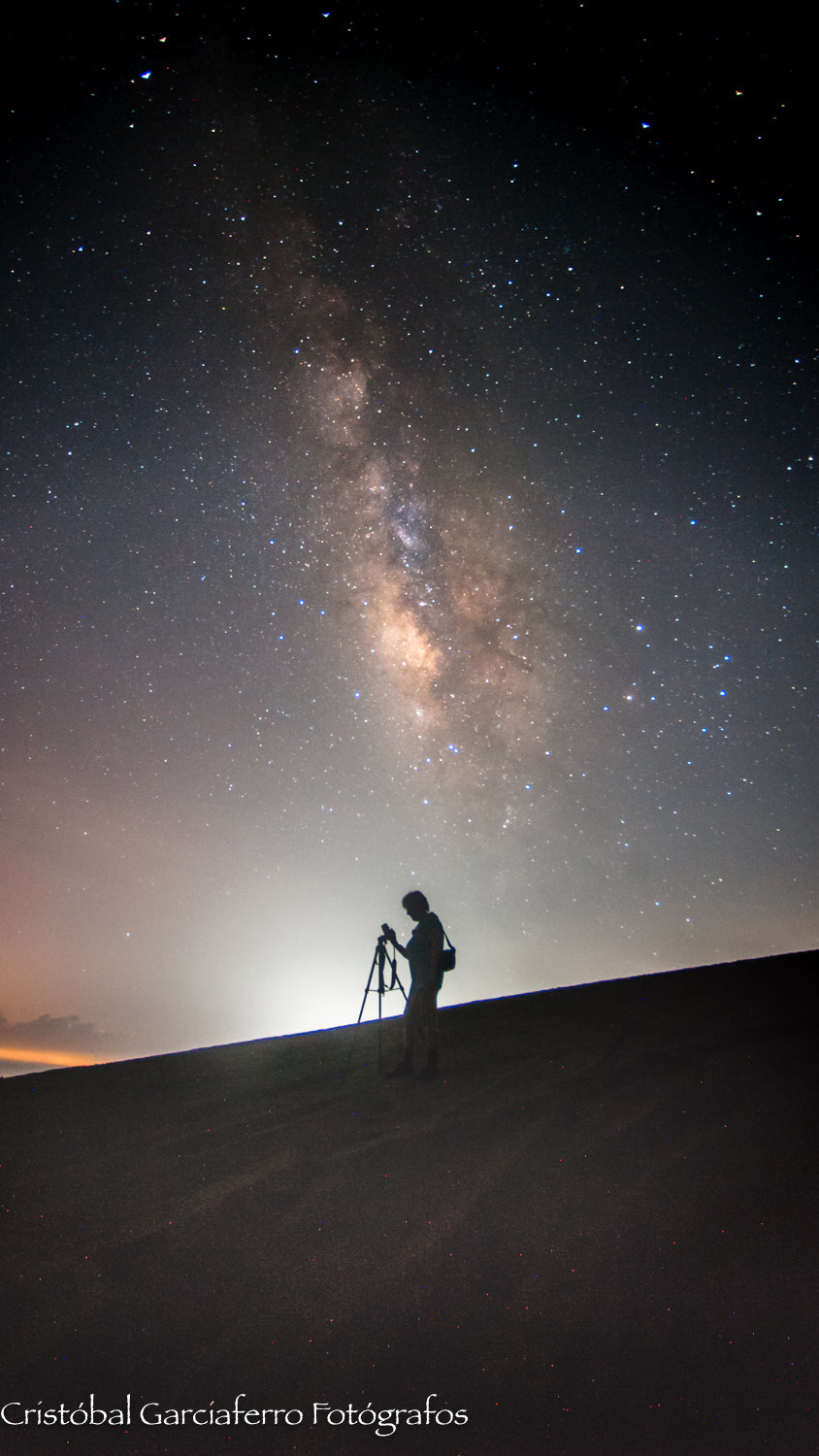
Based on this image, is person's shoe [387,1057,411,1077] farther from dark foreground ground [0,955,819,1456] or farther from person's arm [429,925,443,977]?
person's arm [429,925,443,977]

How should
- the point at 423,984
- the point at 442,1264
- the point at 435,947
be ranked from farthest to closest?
1. the point at 435,947
2. the point at 423,984
3. the point at 442,1264

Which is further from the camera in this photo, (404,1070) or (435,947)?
(435,947)

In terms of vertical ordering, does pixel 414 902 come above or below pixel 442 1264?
above

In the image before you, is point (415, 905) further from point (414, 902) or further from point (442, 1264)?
point (442, 1264)

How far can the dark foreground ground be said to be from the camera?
2.08 metres

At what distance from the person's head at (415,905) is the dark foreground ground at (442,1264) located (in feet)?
5.13

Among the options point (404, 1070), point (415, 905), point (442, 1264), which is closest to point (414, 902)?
point (415, 905)

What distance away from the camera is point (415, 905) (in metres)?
6.77

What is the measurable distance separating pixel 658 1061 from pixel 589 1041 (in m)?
1.16

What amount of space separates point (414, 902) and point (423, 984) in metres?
0.84

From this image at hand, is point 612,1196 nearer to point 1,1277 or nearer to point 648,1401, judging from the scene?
point 648,1401

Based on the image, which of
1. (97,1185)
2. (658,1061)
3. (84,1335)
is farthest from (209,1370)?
(658,1061)

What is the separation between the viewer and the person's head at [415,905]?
6.73 m

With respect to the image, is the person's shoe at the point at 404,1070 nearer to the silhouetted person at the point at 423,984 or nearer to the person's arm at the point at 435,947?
the silhouetted person at the point at 423,984
